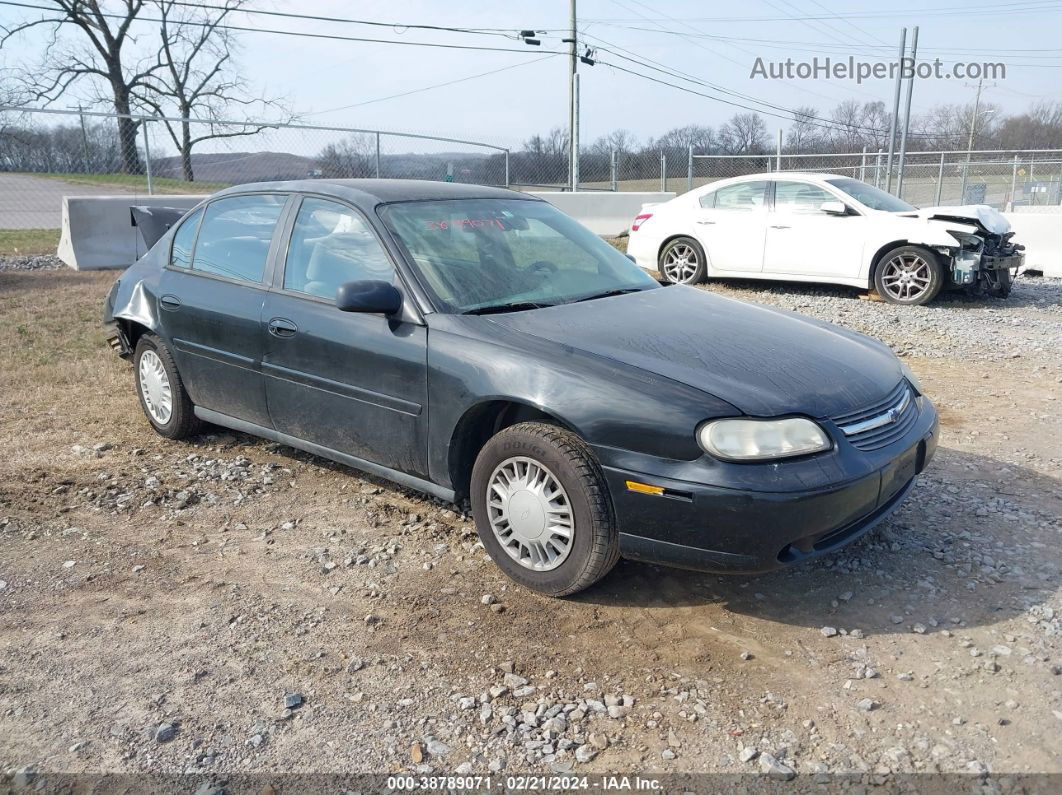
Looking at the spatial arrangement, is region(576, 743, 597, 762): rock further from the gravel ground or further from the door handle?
the gravel ground

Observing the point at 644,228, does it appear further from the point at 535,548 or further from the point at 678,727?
the point at 678,727

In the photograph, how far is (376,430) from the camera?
155 inches

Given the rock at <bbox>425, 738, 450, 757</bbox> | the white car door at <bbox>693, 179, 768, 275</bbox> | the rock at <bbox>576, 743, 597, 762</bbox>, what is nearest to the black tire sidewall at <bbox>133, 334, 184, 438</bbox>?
the rock at <bbox>425, 738, 450, 757</bbox>

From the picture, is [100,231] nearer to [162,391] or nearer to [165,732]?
[162,391]

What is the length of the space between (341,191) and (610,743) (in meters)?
2.90

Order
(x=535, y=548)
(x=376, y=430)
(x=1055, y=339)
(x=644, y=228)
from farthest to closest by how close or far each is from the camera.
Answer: (x=644, y=228) → (x=1055, y=339) → (x=376, y=430) → (x=535, y=548)

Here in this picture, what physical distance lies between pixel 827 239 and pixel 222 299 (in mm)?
7816

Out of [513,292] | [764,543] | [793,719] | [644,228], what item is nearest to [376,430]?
[513,292]

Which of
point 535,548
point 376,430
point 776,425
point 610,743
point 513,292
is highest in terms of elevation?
point 513,292

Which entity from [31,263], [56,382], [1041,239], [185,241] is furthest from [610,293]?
[31,263]

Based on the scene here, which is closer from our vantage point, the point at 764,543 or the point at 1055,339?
the point at 764,543

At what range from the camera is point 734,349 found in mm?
3537

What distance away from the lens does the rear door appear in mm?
4461

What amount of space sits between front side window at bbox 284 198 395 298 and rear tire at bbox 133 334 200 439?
Result: 1.27 metres
